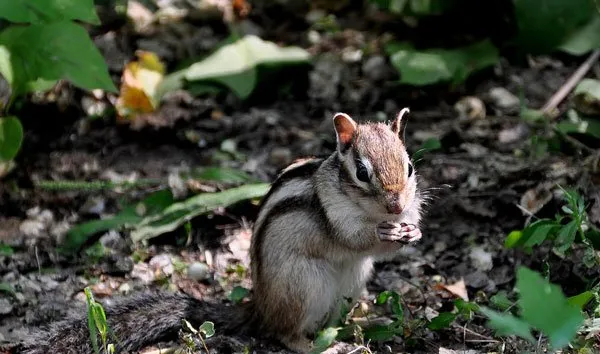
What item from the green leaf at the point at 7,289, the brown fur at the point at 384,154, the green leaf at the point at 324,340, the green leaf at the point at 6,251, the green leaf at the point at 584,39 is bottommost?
the green leaf at the point at 7,289

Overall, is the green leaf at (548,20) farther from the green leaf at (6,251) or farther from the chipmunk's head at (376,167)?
the green leaf at (6,251)

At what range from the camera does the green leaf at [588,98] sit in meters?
5.04

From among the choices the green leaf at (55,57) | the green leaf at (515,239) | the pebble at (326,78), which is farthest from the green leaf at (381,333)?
the pebble at (326,78)

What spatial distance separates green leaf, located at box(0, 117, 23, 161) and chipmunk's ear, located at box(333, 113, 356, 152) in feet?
6.47

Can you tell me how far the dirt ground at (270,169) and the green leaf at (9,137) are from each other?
1.24 feet

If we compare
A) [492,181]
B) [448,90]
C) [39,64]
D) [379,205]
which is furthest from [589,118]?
[39,64]

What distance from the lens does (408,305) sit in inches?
167

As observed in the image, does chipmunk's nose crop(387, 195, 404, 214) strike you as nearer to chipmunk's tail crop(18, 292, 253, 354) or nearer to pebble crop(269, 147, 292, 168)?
chipmunk's tail crop(18, 292, 253, 354)

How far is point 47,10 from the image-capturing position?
4.38 meters

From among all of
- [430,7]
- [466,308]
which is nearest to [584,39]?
[430,7]

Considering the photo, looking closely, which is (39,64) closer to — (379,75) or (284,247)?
(284,247)

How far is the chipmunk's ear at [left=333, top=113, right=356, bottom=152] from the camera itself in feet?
12.6

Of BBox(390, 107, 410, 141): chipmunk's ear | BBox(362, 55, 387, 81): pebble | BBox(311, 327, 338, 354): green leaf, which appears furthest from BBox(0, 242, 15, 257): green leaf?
BBox(362, 55, 387, 81): pebble

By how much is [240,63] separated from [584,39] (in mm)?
2255
